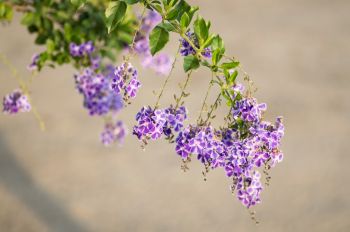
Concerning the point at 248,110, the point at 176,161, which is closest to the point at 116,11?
the point at 248,110

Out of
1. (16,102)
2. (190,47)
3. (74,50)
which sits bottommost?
(190,47)

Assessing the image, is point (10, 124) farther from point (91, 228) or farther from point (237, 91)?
point (237, 91)

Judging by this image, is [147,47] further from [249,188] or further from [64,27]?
[249,188]

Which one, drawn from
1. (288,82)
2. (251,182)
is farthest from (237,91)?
(288,82)

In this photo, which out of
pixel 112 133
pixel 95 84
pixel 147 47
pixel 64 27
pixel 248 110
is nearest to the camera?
pixel 248 110

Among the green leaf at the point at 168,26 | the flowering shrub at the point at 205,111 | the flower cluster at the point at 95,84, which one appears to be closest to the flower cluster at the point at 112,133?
the flower cluster at the point at 95,84

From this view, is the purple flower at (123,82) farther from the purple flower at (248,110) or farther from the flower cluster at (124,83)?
the purple flower at (248,110)
